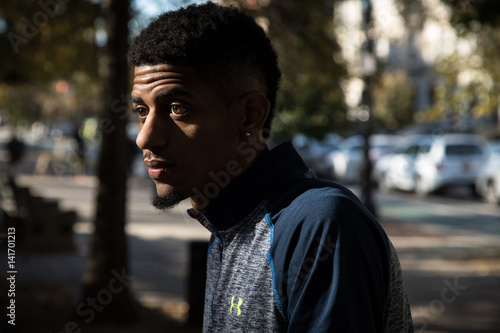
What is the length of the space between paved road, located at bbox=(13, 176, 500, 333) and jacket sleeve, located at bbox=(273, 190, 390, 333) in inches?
211

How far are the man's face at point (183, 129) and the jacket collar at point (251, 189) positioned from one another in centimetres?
7

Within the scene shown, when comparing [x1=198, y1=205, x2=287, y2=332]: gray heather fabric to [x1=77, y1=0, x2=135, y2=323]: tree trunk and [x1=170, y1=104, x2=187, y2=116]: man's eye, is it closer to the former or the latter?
[x1=170, y1=104, x2=187, y2=116]: man's eye

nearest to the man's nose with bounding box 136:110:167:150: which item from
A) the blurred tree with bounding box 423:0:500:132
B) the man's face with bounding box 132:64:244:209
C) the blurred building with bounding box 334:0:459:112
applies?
the man's face with bounding box 132:64:244:209

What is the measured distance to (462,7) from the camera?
→ 294 inches

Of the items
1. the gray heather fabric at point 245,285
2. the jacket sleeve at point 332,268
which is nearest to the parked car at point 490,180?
the gray heather fabric at point 245,285

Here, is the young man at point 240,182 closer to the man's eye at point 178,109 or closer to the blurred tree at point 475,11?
the man's eye at point 178,109

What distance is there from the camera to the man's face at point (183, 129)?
1.61 m

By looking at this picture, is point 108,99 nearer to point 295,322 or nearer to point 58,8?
point 58,8

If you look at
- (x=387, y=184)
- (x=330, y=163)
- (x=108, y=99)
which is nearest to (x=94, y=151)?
(x=330, y=163)

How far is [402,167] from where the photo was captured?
68.0 ft

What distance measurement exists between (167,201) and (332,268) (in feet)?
1.90

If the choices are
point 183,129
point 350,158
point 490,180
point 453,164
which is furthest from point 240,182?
point 350,158

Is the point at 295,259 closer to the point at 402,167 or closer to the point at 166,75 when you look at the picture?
the point at 166,75

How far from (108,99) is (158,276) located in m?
3.21
